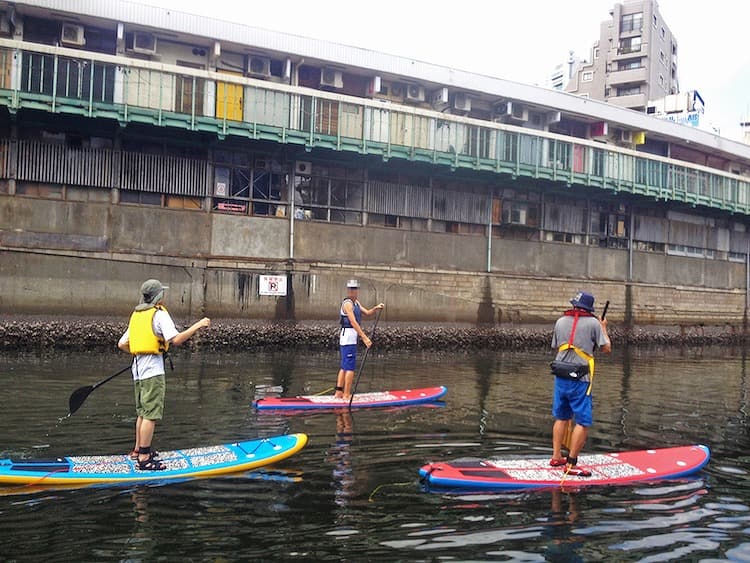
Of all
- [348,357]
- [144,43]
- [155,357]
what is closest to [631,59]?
[144,43]

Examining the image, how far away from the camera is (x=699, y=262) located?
40.8 metres

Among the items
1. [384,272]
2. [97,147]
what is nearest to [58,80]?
[97,147]

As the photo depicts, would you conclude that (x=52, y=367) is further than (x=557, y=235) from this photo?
No

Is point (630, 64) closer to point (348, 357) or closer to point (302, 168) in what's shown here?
point (302, 168)

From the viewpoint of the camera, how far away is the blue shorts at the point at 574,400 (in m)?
7.68

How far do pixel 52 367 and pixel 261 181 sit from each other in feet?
42.9

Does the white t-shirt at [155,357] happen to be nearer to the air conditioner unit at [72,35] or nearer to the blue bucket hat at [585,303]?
the blue bucket hat at [585,303]

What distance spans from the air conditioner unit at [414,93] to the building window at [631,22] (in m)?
50.0

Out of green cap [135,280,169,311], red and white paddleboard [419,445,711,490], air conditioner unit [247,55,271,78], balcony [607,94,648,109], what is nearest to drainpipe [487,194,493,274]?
air conditioner unit [247,55,271,78]

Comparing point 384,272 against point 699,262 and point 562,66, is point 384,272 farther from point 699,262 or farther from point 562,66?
point 562,66

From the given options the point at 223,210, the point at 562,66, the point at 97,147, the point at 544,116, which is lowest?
the point at 223,210

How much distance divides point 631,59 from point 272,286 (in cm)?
6015

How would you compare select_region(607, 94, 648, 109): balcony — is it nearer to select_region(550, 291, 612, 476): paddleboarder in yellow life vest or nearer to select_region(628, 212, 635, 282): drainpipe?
select_region(628, 212, 635, 282): drainpipe

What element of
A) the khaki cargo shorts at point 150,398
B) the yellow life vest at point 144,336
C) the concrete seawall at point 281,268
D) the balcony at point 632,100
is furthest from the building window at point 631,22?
the khaki cargo shorts at point 150,398
